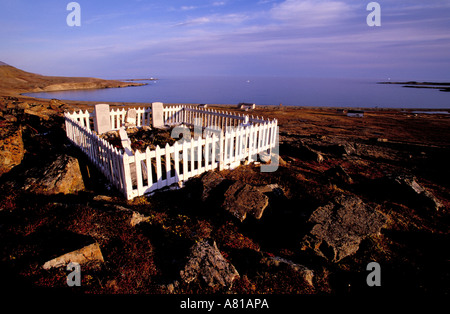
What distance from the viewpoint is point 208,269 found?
351cm

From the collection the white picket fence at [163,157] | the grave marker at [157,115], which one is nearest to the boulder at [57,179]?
the white picket fence at [163,157]

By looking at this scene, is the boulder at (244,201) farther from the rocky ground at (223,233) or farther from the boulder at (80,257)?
the boulder at (80,257)

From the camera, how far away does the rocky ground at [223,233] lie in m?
3.46

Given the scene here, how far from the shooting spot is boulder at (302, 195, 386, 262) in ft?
14.1

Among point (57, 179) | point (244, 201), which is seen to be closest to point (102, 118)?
point (57, 179)

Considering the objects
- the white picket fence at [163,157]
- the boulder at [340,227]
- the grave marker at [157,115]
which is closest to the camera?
the boulder at [340,227]

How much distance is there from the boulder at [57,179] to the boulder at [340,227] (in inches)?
240

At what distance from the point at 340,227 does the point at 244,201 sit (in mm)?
2063

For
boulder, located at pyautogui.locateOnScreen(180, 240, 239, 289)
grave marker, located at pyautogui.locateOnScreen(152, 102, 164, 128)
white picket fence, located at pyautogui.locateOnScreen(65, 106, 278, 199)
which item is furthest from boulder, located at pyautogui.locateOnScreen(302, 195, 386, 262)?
grave marker, located at pyautogui.locateOnScreen(152, 102, 164, 128)

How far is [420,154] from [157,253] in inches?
506

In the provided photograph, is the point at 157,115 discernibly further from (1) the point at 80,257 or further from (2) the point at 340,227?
(2) the point at 340,227

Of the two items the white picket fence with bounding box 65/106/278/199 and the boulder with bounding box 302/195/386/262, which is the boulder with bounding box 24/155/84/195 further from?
the boulder with bounding box 302/195/386/262
